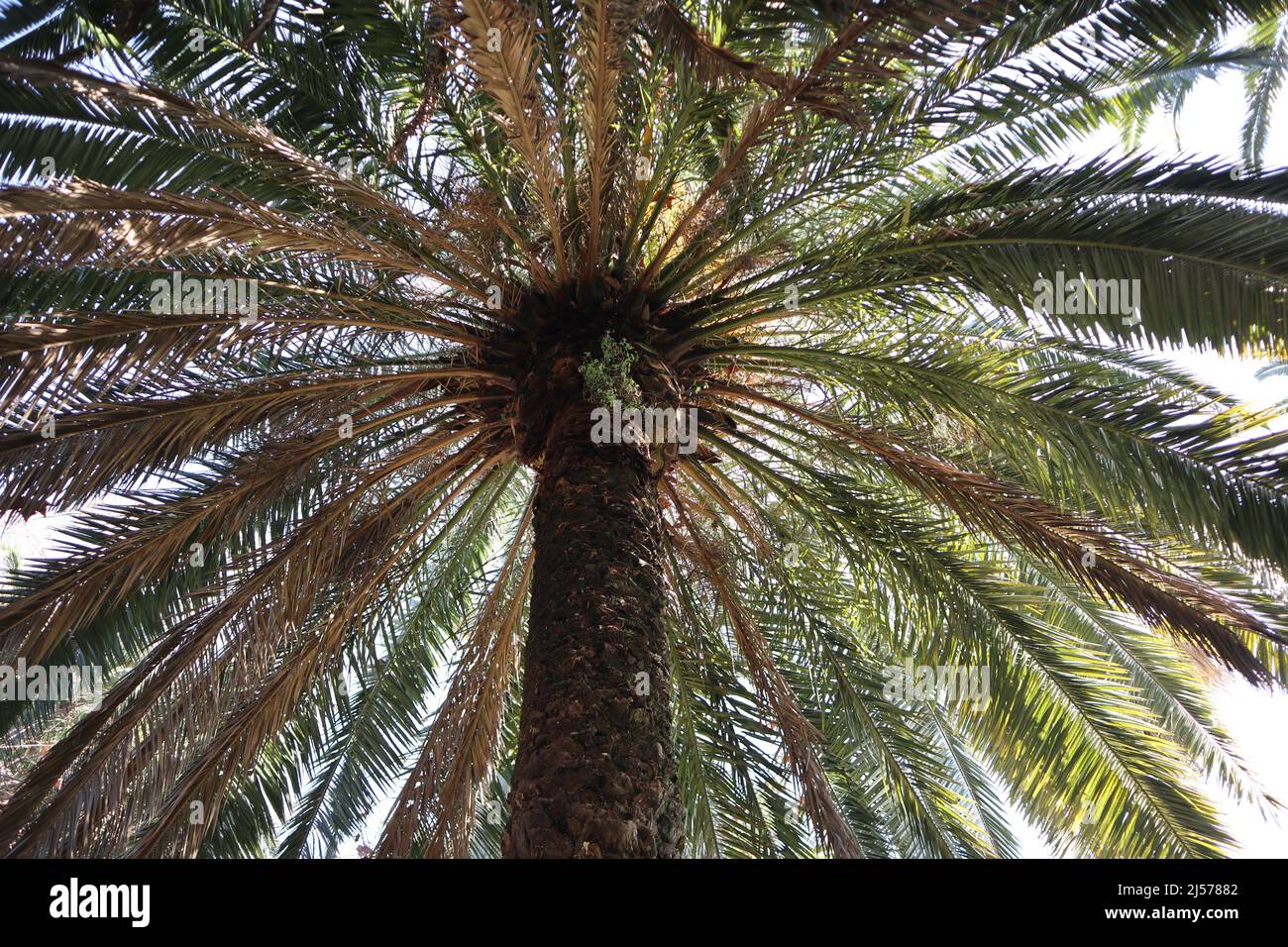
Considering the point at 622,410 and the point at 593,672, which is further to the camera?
the point at 622,410

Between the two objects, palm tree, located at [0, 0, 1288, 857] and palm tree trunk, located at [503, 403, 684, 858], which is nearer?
palm tree trunk, located at [503, 403, 684, 858]

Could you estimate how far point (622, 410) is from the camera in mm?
5066

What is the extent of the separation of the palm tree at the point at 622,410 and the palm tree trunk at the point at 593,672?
0.07ft

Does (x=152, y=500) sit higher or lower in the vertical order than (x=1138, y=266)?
lower

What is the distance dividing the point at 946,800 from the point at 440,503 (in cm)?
368

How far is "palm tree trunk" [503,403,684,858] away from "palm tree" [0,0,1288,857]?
0.8 inches

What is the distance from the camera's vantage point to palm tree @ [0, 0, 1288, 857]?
448cm

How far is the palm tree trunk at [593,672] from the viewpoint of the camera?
150 inches

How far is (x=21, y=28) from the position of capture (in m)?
4.95

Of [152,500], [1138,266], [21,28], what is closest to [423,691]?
[152,500]

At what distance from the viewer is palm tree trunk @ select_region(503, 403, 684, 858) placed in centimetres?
380

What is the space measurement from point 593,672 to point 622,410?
1395 mm

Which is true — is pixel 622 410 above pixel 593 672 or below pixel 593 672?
above
